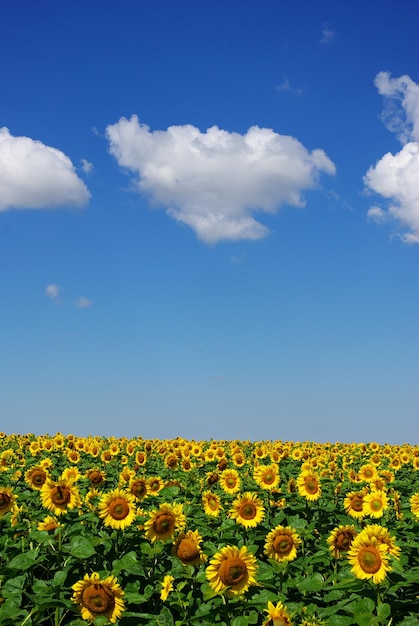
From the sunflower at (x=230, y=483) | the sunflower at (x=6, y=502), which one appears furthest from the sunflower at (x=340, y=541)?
the sunflower at (x=6, y=502)

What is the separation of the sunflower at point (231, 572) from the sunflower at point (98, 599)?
827mm

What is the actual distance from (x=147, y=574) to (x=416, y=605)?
278cm

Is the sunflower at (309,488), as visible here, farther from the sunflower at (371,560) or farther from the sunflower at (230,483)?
the sunflower at (371,560)

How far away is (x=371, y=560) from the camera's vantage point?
598 cm

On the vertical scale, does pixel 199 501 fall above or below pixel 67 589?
above

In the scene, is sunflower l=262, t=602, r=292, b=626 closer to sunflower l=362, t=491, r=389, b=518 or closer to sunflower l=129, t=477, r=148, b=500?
sunflower l=129, t=477, r=148, b=500

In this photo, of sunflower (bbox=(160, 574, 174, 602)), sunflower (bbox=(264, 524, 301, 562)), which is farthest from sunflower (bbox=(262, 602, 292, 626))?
sunflower (bbox=(264, 524, 301, 562))

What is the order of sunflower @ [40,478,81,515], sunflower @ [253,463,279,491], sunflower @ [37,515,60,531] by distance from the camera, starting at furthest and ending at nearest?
sunflower @ [253,463,279,491] < sunflower @ [37,515,60,531] < sunflower @ [40,478,81,515]

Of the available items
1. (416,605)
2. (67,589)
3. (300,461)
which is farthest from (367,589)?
(300,461)

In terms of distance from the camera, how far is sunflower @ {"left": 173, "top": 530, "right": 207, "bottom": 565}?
6555mm

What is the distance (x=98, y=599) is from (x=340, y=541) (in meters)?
2.98

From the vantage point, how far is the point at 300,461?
18.7 m

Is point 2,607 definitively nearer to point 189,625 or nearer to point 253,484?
point 189,625

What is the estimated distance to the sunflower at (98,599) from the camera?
18.5 ft
